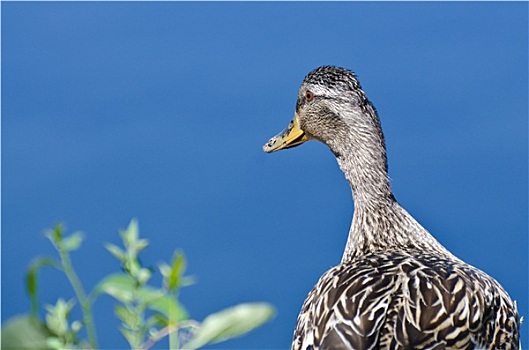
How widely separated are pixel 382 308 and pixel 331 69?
7.67 ft

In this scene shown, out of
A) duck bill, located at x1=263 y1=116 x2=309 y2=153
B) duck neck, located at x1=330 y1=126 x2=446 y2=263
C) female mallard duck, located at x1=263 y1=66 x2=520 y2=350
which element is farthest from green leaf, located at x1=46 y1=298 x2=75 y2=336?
duck bill, located at x1=263 y1=116 x2=309 y2=153

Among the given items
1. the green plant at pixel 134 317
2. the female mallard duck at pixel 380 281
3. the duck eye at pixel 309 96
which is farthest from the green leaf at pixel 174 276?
the duck eye at pixel 309 96

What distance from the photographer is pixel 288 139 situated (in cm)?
602

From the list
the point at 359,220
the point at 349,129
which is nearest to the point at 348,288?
the point at 359,220

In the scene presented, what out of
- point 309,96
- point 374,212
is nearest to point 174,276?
point 374,212

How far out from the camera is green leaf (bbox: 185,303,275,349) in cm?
99

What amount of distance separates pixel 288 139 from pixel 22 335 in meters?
4.97

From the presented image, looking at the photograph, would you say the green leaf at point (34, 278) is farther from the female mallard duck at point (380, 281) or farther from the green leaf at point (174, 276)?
the female mallard duck at point (380, 281)

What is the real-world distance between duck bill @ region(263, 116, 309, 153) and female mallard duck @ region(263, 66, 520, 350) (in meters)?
0.32

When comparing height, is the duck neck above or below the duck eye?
below

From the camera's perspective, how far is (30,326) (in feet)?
3.61

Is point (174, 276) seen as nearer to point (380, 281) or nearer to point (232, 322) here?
point (232, 322)

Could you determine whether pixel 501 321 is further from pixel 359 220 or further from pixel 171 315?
pixel 171 315

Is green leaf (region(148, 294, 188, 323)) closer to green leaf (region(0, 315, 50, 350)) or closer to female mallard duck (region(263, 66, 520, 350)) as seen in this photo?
green leaf (region(0, 315, 50, 350))
